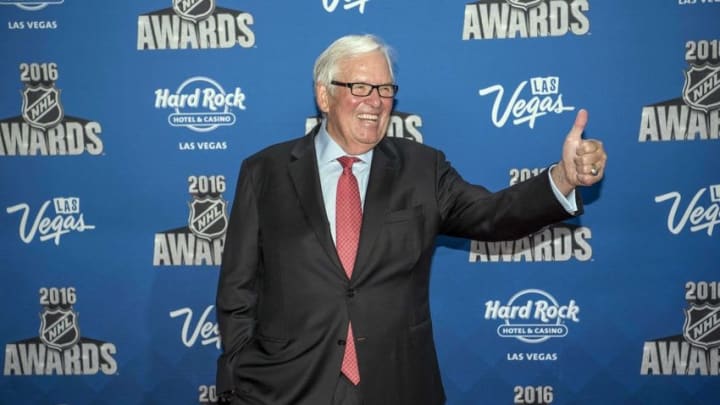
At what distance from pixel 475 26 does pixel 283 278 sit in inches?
65.4

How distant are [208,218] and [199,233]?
92 mm

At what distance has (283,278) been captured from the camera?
7.36 feet

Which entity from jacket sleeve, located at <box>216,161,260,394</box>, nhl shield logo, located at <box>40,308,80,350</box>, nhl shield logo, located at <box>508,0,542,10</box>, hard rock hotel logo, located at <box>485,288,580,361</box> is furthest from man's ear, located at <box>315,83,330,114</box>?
nhl shield logo, located at <box>40,308,80,350</box>

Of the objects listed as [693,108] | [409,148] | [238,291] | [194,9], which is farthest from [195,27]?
[693,108]

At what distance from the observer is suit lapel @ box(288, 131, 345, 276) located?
7.16ft

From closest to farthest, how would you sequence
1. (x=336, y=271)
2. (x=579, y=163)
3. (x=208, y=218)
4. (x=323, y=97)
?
(x=579, y=163)
(x=336, y=271)
(x=323, y=97)
(x=208, y=218)

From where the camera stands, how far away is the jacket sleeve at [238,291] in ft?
7.53

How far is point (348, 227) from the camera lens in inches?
87.8

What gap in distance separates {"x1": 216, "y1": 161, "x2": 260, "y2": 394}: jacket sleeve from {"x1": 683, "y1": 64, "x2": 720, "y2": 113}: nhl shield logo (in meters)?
2.16

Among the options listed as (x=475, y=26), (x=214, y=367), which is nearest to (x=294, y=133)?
(x=475, y=26)

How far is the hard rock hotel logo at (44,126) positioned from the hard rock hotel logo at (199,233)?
0.54 metres

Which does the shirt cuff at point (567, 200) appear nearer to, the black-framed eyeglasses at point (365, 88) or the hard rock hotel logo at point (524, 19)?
the black-framed eyeglasses at point (365, 88)

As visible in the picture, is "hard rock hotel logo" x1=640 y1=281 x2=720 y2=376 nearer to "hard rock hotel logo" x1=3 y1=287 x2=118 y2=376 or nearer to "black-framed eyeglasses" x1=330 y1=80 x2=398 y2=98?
"black-framed eyeglasses" x1=330 y1=80 x2=398 y2=98

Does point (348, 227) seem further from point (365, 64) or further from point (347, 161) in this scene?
point (365, 64)
